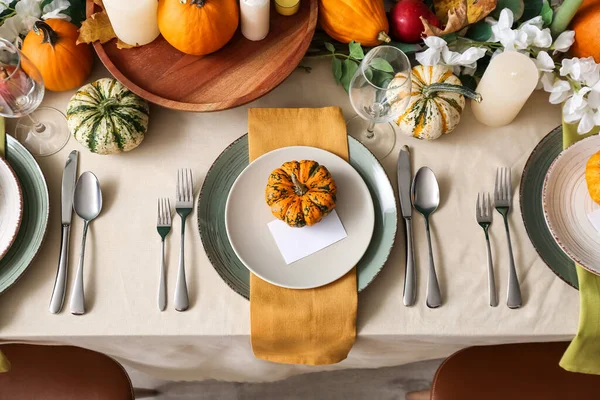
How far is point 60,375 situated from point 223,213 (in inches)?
21.5

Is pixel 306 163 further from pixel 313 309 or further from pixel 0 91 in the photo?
pixel 0 91

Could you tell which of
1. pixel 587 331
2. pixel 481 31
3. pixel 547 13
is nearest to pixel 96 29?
pixel 481 31

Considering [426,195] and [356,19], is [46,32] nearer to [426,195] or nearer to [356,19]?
[356,19]

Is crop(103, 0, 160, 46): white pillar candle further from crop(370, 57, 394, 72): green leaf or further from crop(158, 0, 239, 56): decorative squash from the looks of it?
crop(370, 57, 394, 72): green leaf

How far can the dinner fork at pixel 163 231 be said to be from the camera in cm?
86

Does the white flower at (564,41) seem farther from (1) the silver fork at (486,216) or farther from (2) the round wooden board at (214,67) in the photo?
(2) the round wooden board at (214,67)

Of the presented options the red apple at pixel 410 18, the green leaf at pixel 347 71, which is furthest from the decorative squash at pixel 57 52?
the red apple at pixel 410 18

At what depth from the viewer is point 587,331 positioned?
85 centimetres

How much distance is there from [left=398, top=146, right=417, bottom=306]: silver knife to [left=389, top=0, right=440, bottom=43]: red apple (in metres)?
0.23

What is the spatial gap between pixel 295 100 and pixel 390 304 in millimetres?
449

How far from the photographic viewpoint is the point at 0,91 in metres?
0.85

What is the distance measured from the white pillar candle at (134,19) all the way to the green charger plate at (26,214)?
290 mm

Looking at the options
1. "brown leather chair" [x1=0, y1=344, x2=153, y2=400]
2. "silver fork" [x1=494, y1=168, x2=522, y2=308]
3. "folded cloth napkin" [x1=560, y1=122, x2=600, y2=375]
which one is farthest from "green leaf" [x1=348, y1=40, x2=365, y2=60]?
Result: "brown leather chair" [x1=0, y1=344, x2=153, y2=400]

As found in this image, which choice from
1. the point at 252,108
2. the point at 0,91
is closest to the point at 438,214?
the point at 252,108
